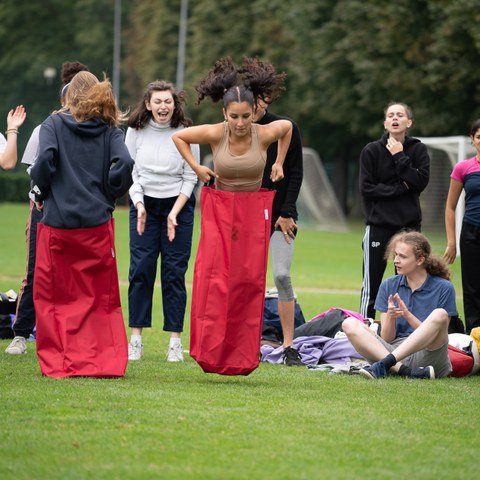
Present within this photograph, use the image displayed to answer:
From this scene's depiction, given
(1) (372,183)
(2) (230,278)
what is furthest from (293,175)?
(2) (230,278)

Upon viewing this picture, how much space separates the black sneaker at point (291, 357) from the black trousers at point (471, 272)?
1.83 metres

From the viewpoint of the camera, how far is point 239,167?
898 centimetres

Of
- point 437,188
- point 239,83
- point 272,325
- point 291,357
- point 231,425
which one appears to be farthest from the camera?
point 437,188

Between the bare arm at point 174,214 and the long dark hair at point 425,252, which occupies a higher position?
the bare arm at point 174,214

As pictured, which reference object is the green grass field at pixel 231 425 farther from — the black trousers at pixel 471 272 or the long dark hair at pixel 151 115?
the long dark hair at pixel 151 115

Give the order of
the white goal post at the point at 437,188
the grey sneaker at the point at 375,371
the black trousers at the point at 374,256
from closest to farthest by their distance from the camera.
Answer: the grey sneaker at the point at 375,371
the black trousers at the point at 374,256
the white goal post at the point at 437,188

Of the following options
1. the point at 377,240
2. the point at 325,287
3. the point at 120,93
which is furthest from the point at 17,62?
the point at 377,240

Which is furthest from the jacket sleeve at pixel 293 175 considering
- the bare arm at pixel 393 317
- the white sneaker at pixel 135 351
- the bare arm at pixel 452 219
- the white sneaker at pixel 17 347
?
the white sneaker at pixel 17 347

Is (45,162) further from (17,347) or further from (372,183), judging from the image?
(372,183)

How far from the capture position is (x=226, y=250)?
8.95 m

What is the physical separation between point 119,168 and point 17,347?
2.44 meters

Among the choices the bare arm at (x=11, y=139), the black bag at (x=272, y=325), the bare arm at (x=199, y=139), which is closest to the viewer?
the bare arm at (x=199, y=139)

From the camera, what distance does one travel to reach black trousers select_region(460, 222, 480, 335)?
11305 millimetres

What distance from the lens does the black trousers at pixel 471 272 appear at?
11305 mm
